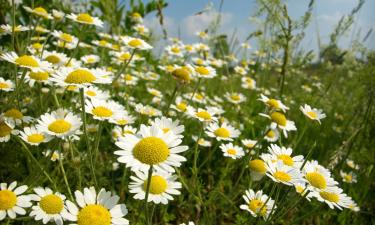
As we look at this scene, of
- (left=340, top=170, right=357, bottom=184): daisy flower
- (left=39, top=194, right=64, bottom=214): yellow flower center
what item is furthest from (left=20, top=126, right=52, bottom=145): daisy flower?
(left=340, top=170, right=357, bottom=184): daisy flower

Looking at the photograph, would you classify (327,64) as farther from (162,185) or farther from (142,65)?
(162,185)

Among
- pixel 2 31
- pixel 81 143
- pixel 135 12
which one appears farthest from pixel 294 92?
pixel 2 31

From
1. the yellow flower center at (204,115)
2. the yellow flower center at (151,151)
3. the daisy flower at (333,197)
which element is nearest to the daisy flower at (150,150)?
the yellow flower center at (151,151)

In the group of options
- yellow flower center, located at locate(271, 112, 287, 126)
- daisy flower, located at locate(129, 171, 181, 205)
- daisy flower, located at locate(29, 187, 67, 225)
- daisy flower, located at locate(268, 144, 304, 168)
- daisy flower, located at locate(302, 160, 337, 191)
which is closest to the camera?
daisy flower, located at locate(29, 187, 67, 225)

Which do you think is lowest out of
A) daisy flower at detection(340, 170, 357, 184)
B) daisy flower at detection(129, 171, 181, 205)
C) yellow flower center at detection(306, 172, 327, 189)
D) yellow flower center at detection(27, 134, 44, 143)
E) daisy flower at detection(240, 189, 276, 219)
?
daisy flower at detection(340, 170, 357, 184)

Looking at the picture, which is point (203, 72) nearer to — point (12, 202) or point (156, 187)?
point (156, 187)

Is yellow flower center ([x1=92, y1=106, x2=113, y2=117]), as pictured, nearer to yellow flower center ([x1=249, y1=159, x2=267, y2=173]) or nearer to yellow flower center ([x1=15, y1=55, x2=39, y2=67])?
yellow flower center ([x1=15, y1=55, x2=39, y2=67])

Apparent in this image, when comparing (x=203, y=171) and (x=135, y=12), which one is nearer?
(x=203, y=171)
